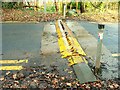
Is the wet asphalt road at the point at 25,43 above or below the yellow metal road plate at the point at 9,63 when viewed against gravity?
above

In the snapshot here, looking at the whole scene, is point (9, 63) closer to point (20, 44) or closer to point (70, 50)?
point (70, 50)

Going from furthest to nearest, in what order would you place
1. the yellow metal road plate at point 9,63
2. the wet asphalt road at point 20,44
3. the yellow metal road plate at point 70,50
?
1. the wet asphalt road at point 20,44
2. the yellow metal road plate at point 70,50
3. the yellow metal road plate at point 9,63

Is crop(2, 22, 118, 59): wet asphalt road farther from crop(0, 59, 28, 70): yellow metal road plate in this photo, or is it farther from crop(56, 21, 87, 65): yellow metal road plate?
crop(56, 21, 87, 65): yellow metal road plate

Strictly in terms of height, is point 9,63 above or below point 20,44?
below

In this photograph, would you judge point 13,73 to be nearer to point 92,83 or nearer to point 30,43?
point 92,83

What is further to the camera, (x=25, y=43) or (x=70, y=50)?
(x=25, y=43)

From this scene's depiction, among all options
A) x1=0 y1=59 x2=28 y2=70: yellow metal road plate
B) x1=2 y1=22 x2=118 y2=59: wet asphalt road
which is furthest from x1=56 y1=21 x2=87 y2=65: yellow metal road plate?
x1=0 y1=59 x2=28 y2=70: yellow metal road plate

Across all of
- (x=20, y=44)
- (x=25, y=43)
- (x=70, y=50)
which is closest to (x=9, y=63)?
(x=70, y=50)

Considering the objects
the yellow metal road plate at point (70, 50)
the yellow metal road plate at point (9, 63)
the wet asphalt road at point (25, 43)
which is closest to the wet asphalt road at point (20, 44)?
the wet asphalt road at point (25, 43)

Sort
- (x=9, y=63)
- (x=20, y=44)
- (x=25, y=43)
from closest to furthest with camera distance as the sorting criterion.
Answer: (x=9, y=63), (x=20, y=44), (x=25, y=43)

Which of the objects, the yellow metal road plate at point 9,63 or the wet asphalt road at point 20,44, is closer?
the yellow metal road plate at point 9,63

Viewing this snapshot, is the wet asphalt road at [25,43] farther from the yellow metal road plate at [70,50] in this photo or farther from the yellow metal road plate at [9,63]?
the yellow metal road plate at [70,50]

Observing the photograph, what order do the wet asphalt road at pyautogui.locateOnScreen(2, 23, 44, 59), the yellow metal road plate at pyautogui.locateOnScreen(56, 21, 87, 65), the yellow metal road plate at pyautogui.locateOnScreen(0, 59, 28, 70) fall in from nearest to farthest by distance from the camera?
1. the yellow metal road plate at pyautogui.locateOnScreen(0, 59, 28, 70)
2. the yellow metal road plate at pyautogui.locateOnScreen(56, 21, 87, 65)
3. the wet asphalt road at pyautogui.locateOnScreen(2, 23, 44, 59)

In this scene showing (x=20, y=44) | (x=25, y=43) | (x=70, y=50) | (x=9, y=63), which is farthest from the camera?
(x=25, y=43)
